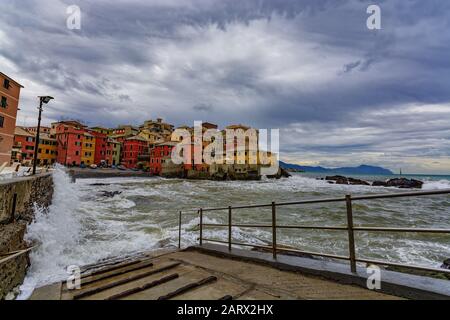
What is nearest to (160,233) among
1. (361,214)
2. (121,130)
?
(361,214)

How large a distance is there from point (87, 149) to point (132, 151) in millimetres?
12859

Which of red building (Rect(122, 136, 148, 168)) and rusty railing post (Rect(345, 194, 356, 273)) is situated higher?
red building (Rect(122, 136, 148, 168))

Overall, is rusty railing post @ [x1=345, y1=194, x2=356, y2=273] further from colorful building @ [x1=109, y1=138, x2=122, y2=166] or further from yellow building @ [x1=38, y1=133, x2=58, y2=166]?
colorful building @ [x1=109, y1=138, x2=122, y2=166]

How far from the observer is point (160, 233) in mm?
10406

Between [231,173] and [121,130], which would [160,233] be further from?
[121,130]

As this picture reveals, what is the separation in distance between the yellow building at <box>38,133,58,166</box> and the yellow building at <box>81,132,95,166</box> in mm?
5978

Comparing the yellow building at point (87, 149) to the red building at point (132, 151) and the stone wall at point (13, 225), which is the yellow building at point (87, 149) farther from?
the stone wall at point (13, 225)

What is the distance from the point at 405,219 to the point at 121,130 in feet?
281

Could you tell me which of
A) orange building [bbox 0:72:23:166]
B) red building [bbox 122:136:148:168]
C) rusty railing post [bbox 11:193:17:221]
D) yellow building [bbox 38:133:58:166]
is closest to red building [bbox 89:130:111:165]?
red building [bbox 122:136:148:168]

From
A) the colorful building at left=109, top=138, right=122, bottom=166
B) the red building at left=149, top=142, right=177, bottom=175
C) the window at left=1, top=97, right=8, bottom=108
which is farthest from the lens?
the colorful building at left=109, top=138, right=122, bottom=166

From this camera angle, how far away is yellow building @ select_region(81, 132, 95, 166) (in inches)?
2288

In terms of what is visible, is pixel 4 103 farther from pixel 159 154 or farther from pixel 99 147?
pixel 159 154

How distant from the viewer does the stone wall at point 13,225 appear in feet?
16.3
